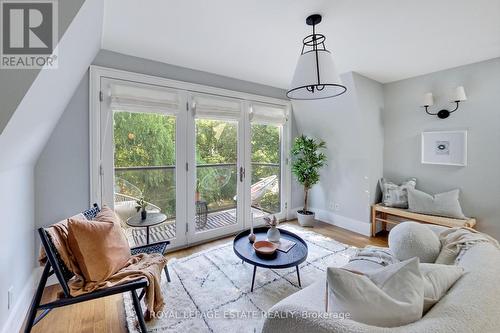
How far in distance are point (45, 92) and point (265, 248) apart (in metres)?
2.00

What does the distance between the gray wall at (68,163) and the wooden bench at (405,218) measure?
383 cm

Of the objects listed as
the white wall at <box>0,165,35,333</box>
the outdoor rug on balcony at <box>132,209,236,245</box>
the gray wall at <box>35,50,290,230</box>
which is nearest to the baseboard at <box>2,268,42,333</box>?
the white wall at <box>0,165,35,333</box>

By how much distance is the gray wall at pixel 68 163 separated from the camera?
2.18 metres

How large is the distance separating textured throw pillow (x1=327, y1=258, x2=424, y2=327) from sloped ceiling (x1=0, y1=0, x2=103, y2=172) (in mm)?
1775

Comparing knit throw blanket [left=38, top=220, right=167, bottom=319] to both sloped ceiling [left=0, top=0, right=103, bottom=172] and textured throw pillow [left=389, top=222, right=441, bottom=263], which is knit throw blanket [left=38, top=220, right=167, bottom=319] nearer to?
sloped ceiling [left=0, top=0, right=103, bottom=172]

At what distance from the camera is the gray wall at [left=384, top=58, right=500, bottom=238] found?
2729mm

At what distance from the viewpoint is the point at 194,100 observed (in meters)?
3.01

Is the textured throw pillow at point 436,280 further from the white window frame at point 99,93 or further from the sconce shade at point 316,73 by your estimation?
the white window frame at point 99,93

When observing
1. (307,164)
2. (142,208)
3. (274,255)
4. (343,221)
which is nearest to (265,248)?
(274,255)

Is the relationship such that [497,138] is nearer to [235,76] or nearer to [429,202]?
[429,202]

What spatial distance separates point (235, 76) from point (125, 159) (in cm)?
188

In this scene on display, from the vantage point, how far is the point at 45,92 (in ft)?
4.67

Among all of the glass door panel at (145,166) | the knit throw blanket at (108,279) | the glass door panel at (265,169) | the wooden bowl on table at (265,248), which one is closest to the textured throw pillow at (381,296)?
the wooden bowl on table at (265,248)

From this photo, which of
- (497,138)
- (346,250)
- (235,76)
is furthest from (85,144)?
(497,138)
